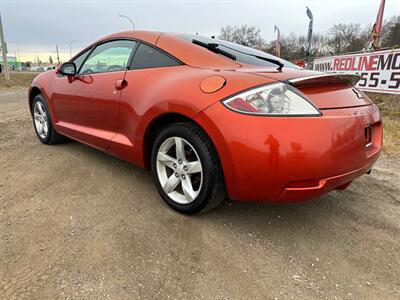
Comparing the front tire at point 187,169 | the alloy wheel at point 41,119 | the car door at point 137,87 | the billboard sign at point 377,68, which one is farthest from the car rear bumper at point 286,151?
the billboard sign at point 377,68

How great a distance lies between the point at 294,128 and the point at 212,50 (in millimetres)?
1149

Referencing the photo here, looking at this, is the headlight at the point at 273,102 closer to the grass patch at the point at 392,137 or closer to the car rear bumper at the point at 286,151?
the car rear bumper at the point at 286,151

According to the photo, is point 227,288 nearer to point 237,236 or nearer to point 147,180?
point 237,236

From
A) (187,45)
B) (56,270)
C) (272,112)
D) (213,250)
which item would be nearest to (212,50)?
(187,45)

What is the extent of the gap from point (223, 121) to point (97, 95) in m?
1.58

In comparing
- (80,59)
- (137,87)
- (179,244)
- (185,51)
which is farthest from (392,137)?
(80,59)

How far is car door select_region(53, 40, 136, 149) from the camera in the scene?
3.07m

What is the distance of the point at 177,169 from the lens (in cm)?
258

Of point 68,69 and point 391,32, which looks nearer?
point 68,69

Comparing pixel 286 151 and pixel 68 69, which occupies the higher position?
pixel 68 69

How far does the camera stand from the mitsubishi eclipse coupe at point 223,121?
2031mm

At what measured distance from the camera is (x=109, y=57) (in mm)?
3352

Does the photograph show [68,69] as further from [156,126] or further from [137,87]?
[156,126]

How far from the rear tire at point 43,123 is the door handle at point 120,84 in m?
1.61
